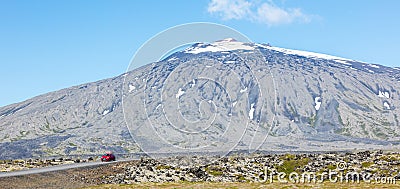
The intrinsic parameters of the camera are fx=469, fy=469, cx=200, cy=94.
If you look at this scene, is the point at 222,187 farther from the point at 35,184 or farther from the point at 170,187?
the point at 35,184

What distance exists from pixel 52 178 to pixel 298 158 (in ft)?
160

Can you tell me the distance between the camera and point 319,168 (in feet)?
257

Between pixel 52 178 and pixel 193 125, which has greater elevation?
pixel 193 125

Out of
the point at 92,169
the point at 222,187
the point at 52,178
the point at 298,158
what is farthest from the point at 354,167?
the point at 52,178

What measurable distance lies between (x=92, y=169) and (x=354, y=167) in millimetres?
39298

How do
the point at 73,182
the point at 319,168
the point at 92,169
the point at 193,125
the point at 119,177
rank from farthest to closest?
the point at 319,168 < the point at 92,169 < the point at 119,177 < the point at 73,182 < the point at 193,125

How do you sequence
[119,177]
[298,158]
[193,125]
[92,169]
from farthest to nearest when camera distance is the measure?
1. [298,158]
2. [92,169]
3. [119,177]
4. [193,125]

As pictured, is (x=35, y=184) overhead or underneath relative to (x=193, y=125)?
underneath

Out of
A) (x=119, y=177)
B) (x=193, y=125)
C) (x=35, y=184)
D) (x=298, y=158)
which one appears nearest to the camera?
(x=193, y=125)

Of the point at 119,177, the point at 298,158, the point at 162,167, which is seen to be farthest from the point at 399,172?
the point at 119,177

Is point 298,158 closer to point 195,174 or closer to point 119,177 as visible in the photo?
point 195,174

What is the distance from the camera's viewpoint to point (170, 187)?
46688 millimetres

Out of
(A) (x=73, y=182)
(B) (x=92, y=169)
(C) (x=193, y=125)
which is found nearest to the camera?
(C) (x=193, y=125)

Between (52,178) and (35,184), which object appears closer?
(35,184)
